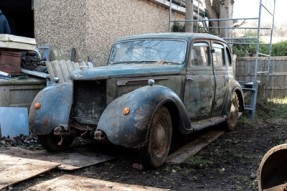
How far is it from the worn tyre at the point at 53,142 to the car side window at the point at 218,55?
117 inches

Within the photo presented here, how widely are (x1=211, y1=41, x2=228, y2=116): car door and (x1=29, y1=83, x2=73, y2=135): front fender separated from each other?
9.15 feet

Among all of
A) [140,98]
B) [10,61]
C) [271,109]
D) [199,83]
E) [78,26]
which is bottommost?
[271,109]

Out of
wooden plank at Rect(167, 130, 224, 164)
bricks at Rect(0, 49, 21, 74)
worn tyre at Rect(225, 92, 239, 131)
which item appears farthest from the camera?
worn tyre at Rect(225, 92, 239, 131)

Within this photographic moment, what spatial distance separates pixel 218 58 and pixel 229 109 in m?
1.02

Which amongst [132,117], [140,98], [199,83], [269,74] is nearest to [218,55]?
[199,83]

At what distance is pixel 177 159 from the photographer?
18.9 feet

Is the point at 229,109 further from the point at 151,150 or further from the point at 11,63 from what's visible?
the point at 11,63

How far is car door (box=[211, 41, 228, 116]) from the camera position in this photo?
24.0ft

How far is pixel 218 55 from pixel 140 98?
3.07 meters

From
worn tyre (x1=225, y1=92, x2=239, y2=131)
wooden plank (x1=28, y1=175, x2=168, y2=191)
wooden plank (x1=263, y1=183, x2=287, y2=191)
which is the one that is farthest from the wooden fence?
wooden plank (x1=263, y1=183, x2=287, y2=191)

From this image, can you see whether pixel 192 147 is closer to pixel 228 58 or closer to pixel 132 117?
pixel 132 117

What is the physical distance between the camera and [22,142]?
661 centimetres

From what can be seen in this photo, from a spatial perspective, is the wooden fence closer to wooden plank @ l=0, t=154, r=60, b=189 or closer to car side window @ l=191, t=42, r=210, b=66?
car side window @ l=191, t=42, r=210, b=66

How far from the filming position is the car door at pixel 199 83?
6.47 metres
